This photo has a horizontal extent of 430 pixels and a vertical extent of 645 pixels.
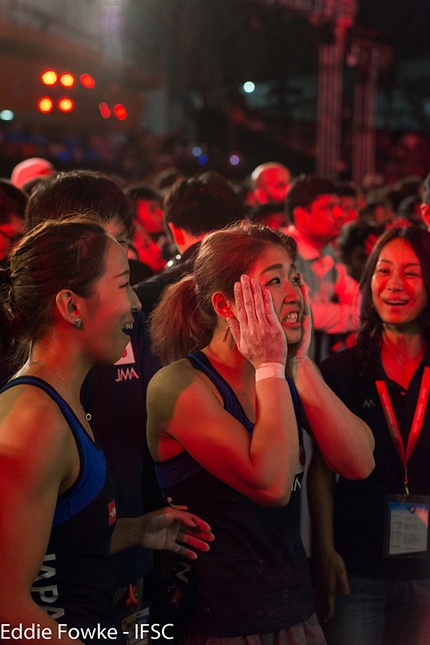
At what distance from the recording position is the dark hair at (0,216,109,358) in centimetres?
167

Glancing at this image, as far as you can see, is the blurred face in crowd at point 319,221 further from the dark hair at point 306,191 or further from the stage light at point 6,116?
the stage light at point 6,116

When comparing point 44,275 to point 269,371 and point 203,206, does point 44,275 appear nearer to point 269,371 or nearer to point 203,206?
point 269,371

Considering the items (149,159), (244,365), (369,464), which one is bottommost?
(369,464)

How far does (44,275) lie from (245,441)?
0.60m

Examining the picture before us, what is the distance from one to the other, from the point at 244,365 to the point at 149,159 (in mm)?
13074

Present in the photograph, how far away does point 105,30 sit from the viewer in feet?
51.2

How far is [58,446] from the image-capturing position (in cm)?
145

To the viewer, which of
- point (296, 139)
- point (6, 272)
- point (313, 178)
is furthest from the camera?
→ point (296, 139)

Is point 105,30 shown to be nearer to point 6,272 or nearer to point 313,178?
point 313,178

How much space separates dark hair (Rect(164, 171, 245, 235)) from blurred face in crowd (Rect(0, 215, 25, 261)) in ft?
2.11

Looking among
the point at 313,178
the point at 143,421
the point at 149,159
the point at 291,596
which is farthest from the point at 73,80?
the point at 291,596

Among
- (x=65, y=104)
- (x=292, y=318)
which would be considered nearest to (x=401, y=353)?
(x=292, y=318)

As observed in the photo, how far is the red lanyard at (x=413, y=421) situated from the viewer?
249 centimetres

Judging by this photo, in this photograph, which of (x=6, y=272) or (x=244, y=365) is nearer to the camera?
(x=6, y=272)
